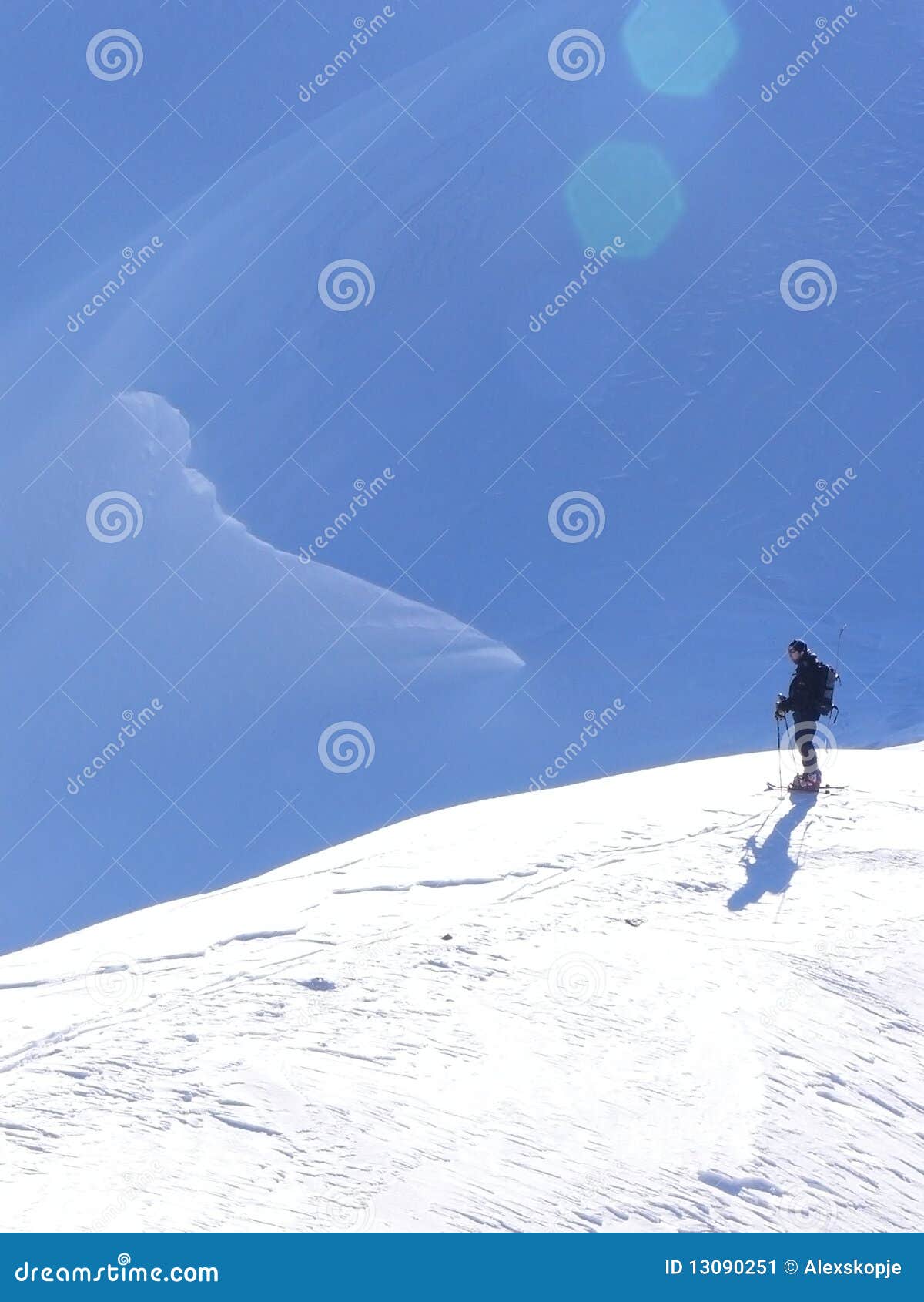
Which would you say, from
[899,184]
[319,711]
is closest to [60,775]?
[319,711]

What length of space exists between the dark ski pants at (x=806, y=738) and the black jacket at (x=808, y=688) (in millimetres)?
46

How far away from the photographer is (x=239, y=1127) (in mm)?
4305

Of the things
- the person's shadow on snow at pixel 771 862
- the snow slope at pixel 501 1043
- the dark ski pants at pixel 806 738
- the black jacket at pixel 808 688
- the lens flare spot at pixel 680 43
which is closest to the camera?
the snow slope at pixel 501 1043

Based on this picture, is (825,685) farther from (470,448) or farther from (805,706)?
(470,448)

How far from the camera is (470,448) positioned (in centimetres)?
2031

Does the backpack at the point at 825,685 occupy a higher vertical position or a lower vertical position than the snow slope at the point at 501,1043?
higher

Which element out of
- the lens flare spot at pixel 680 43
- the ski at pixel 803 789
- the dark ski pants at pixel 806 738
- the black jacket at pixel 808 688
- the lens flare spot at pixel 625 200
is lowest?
the ski at pixel 803 789

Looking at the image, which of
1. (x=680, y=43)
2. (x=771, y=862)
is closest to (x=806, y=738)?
(x=771, y=862)

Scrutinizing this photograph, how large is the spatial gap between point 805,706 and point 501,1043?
3.53m

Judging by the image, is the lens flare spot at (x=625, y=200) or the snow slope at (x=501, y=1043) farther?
the lens flare spot at (x=625, y=200)

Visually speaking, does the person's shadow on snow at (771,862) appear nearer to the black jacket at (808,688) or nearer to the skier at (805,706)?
the skier at (805,706)

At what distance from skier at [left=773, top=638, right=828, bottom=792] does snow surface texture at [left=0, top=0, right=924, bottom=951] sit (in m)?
7.38

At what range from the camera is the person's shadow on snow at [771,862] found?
20.7ft

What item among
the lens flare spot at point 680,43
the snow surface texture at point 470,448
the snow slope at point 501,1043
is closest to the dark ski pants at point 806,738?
the snow slope at point 501,1043
